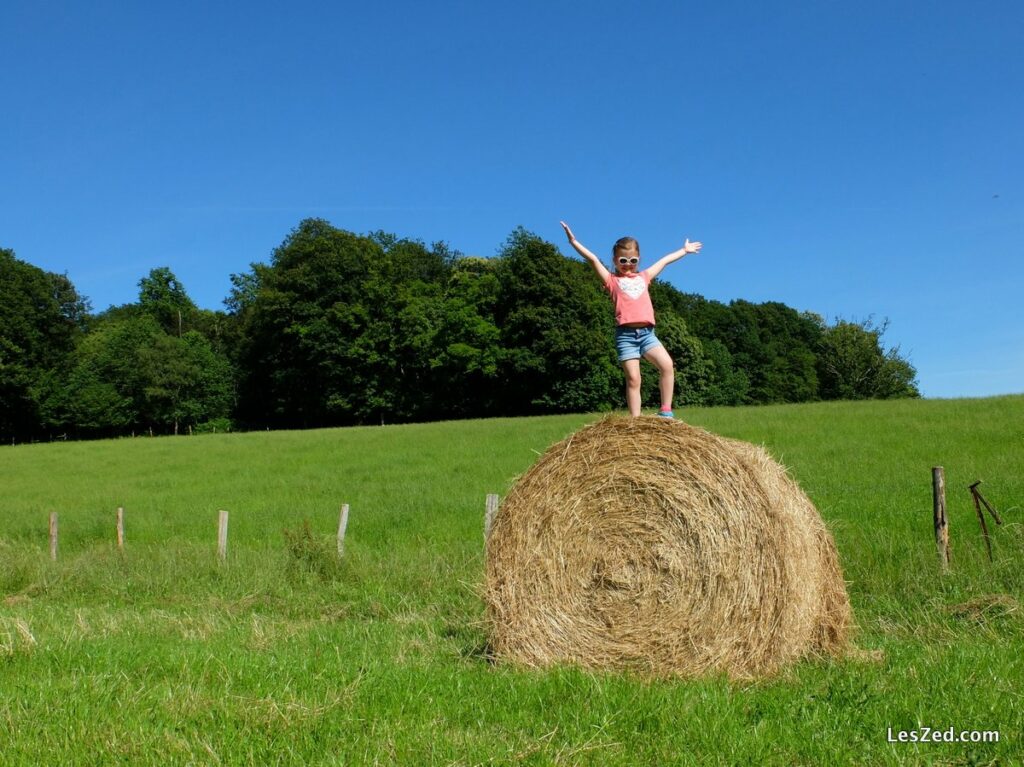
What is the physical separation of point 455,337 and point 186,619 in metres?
47.9

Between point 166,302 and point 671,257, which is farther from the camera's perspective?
point 166,302

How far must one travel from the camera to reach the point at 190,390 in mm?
61406

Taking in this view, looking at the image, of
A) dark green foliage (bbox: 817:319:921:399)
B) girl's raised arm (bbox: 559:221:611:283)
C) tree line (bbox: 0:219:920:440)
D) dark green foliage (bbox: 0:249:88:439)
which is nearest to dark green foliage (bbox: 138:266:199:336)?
tree line (bbox: 0:219:920:440)

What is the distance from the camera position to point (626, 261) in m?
6.77

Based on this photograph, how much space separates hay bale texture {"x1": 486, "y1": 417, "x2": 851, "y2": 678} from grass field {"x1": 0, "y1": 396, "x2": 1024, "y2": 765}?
1.02ft

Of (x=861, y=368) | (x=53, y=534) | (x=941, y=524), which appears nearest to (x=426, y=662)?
(x=941, y=524)

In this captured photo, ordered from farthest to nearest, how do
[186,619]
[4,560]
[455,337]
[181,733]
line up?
[455,337] < [4,560] < [186,619] < [181,733]

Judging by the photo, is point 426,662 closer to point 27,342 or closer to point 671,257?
point 671,257

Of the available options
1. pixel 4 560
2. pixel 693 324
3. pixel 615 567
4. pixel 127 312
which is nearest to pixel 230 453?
pixel 4 560

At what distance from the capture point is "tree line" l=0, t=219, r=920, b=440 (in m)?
53.4

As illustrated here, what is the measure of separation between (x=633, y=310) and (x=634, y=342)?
289mm

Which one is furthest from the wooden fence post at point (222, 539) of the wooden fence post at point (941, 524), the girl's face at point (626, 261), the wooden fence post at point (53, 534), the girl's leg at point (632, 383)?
the wooden fence post at point (941, 524)

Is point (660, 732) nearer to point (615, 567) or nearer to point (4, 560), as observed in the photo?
point (615, 567)

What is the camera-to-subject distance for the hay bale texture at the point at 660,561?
5359mm
